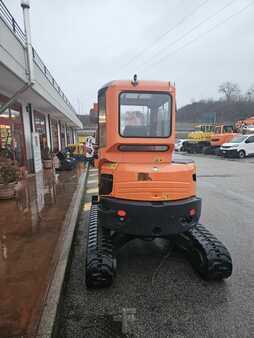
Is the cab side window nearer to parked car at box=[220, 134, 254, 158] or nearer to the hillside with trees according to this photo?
parked car at box=[220, 134, 254, 158]

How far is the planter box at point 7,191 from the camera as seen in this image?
6512 mm

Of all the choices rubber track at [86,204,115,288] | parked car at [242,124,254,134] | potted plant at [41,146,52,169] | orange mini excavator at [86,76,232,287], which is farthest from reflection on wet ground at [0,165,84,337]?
parked car at [242,124,254,134]

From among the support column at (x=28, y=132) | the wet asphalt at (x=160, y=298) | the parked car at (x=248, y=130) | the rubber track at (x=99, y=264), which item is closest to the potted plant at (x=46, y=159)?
the support column at (x=28, y=132)

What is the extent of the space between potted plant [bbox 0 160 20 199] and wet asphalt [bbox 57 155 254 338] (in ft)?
10.7

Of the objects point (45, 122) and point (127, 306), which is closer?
point (127, 306)

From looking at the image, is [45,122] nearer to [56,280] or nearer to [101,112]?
[101,112]

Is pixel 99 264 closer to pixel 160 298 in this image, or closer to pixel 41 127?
pixel 160 298

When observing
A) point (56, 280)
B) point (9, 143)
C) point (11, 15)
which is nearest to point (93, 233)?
point (56, 280)

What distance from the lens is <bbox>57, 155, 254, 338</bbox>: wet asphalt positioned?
2393mm

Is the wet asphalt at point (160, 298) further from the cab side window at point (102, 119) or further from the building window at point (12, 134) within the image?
the building window at point (12, 134)

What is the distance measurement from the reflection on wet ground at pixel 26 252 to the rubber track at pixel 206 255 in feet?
6.47

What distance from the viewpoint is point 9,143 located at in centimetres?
963

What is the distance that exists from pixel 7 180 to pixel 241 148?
20299mm

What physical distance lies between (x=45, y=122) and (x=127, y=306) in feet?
51.0
